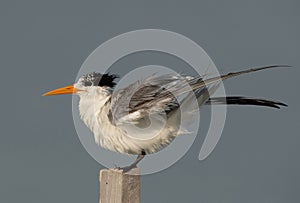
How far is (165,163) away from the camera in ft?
14.0

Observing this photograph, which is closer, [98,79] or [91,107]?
[91,107]

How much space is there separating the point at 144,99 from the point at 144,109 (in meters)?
0.08

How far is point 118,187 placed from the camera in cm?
360

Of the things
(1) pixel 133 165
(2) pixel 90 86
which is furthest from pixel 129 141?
(2) pixel 90 86

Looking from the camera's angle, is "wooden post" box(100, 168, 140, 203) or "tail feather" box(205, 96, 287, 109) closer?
"wooden post" box(100, 168, 140, 203)

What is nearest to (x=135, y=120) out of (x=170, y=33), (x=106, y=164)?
(x=106, y=164)

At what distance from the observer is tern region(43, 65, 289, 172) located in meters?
4.33

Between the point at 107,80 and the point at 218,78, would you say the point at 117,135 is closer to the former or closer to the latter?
the point at 107,80

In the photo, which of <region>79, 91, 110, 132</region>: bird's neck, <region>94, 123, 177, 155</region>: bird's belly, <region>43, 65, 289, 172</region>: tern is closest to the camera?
<region>43, 65, 289, 172</region>: tern

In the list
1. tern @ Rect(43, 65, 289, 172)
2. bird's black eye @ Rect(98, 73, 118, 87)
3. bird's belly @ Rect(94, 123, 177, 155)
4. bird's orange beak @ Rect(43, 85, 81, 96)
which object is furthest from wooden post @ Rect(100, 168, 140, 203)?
bird's black eye @ Rect(98, 73, 118, 87)

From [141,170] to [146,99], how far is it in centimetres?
61

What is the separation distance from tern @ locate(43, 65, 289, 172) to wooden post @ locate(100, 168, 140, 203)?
50 centimetres

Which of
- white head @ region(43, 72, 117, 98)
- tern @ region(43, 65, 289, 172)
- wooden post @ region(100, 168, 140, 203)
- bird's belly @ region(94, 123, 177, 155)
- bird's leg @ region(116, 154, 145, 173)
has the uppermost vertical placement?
white head @ region(43, 72, 117, 98)

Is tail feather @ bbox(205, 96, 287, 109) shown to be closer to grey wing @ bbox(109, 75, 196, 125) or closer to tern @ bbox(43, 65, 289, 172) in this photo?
tern @ bbox(43, 65, 289, 172)
